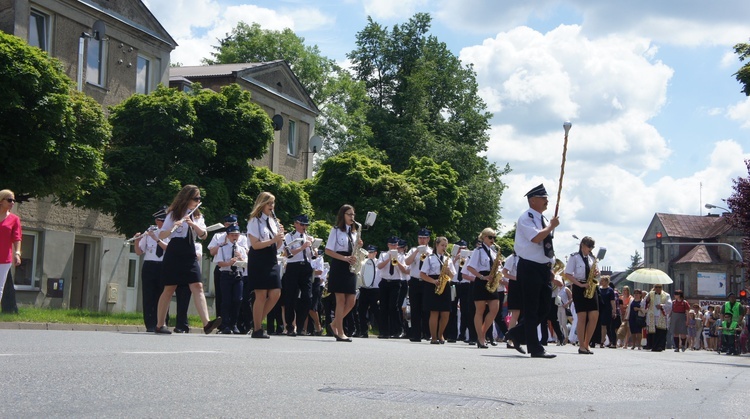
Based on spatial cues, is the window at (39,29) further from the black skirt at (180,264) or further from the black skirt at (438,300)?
the black skirt at (180,264)

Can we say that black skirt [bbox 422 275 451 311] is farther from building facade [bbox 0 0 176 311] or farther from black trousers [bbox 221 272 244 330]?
building facade [bbox 0 0 176 311]

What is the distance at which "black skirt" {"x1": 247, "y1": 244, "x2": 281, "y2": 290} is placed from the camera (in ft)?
49.0

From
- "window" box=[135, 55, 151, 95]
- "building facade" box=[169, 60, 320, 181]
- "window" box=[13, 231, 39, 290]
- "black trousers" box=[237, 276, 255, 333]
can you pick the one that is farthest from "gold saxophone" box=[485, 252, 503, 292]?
"building facade" box=[169, 60, 320, 181]

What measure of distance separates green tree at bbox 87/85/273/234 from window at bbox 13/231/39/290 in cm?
586

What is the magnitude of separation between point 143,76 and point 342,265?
2911 centimetres

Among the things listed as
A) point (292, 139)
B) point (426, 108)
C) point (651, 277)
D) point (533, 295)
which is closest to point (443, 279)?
point (533, 295)

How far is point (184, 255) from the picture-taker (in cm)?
1459

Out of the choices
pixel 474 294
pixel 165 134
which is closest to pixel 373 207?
pixel 165 134

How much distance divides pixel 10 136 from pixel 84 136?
7.56 feet

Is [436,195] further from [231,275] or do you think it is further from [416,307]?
[231,275]

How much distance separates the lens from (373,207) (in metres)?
47.3

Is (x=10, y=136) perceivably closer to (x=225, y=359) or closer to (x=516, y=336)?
(x=516, y=336)

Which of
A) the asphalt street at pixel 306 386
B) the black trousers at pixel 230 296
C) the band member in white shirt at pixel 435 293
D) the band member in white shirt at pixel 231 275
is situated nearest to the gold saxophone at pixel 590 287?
the band member in white shirt at pixel 435 293

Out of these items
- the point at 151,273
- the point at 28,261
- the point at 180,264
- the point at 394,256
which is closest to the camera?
the point at 180,264
